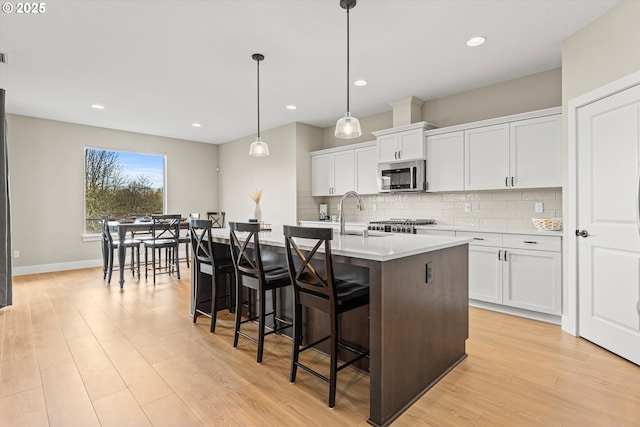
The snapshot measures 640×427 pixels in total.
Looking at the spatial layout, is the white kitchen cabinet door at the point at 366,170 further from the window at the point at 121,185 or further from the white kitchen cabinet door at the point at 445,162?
the window at the point at 121,185

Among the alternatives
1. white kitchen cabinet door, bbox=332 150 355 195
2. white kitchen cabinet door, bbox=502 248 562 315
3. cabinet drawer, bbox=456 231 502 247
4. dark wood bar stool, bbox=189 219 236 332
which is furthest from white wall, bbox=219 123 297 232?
white kitchen cabinet door, bbox=502 248 562 315

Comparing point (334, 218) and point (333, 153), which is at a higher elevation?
point (333, 153)

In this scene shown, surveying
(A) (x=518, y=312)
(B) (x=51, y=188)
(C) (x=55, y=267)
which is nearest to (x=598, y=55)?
(A) (x=518, y=312)

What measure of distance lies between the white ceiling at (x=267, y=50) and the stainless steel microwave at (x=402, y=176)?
37.2 inches

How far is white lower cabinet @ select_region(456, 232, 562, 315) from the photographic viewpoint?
321 centimetres

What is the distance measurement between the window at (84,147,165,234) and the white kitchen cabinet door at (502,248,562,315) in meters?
6.57

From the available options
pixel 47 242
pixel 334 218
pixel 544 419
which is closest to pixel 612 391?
pixel 544 419

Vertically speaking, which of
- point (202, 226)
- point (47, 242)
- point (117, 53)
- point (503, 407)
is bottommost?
point (503, 407)

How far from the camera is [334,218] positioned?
6027mm

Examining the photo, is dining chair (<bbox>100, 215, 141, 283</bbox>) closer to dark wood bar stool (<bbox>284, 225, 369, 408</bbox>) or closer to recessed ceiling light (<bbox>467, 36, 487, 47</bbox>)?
dark wood bar stool (<bbox>284, 225, 369, 408</bbox>)

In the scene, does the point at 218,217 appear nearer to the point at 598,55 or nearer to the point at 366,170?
the point at 366,170

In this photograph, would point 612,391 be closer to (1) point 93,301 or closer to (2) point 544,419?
(2) point 544,419

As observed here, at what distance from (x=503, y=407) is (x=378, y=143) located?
12.2 ft

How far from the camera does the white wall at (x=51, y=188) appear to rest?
5445 mm
